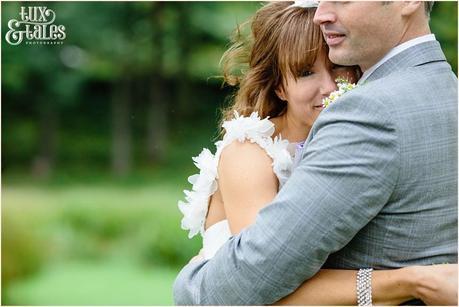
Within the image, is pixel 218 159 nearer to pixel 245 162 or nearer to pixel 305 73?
pixel 245 162

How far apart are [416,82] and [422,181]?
0.26 meters

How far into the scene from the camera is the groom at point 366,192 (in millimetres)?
2035

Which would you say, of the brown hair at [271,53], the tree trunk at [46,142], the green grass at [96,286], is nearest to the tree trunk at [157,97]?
the tree trunk at [46,142]

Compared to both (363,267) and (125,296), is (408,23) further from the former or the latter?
(125,296)

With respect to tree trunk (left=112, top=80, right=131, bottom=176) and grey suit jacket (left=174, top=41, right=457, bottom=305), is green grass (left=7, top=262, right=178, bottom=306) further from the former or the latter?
grey suit jacket (left=174, top=41, right=457, bottom=305)

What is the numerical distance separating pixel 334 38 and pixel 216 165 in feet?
1.93

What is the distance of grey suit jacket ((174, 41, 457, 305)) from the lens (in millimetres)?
2035

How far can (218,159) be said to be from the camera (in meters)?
2.63

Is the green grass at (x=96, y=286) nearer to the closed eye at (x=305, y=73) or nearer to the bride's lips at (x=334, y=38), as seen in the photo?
the closed eye at (x=305, y=73)

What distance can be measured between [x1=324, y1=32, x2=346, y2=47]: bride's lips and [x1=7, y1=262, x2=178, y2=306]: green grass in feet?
25.4

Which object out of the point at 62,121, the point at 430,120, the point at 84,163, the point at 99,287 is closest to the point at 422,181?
the point at 430,120

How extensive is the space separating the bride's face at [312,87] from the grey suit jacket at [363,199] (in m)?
0.50

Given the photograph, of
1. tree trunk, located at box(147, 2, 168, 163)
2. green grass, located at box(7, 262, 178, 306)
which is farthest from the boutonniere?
tree trunk, located at box(147, 2, 168, 163)

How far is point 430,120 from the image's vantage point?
2.10m
